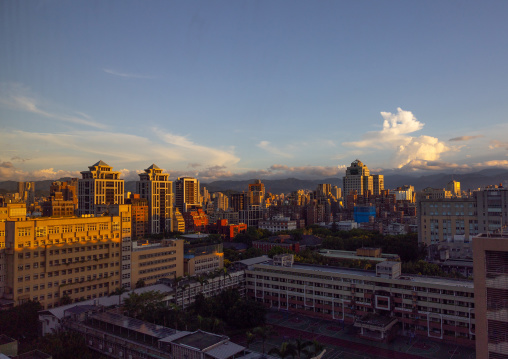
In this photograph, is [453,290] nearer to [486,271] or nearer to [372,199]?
[486,271]

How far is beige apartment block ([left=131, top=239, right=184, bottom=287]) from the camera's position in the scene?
36.6 metres

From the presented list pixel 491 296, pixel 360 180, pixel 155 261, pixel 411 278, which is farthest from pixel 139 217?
pixel 360 180

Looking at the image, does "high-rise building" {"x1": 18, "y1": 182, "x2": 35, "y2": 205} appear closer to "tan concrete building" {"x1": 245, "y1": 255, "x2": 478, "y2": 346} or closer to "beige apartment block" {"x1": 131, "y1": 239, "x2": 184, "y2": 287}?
"beige apartment block" {"x1": 131, "y1": 239, "x2": 184, "y2": 287}

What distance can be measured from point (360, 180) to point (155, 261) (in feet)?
433

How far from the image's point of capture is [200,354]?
1633 cm

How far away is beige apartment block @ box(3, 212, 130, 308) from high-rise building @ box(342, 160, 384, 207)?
133 meters

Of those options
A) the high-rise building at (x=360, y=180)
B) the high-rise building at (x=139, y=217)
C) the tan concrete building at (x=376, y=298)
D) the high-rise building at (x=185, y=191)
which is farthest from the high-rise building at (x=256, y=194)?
the tan concrete building at (x=376, y=298)

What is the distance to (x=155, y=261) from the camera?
124ft

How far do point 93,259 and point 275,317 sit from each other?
17636 mm

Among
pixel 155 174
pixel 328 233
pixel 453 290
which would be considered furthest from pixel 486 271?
pixel 155 174

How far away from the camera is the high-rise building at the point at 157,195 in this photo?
95062mm

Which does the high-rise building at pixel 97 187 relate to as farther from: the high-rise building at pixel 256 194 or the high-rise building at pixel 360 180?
the high-rise building at pixel 360 180

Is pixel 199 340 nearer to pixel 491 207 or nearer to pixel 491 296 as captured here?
pixel 491 296

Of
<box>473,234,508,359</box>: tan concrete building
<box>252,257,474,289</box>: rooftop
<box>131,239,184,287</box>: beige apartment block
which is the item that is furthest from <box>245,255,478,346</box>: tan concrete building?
<box>473,234,508,359</box>: tan concrete building
